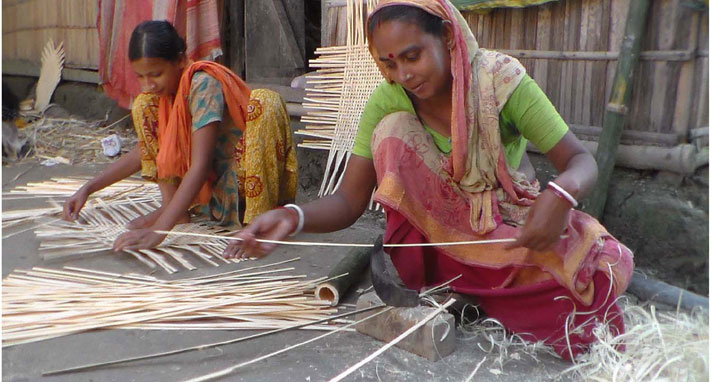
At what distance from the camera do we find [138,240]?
2568 millimetres

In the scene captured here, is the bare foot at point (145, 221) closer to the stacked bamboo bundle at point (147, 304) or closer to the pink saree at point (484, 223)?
the stacked bamboo bundle at point (147, 304)

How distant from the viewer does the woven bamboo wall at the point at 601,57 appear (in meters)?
2.26

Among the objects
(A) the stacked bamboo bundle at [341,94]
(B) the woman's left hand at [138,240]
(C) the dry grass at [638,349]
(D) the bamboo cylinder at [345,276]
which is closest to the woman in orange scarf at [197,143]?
(B) the woman's left hand at [138,240]

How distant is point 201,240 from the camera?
2.84m

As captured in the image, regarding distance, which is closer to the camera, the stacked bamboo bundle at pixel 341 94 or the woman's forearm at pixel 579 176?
the woman's forearm at pixel 579 176

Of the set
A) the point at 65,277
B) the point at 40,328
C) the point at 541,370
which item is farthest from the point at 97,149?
the point at 541,370

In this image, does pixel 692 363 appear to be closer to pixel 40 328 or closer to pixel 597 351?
pixel 597 351

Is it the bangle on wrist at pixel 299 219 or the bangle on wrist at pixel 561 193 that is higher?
the bangle on wrist at pixel 561 193

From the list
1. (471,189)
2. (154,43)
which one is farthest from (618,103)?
(154,43)

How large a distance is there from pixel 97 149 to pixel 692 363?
4429 millimetres

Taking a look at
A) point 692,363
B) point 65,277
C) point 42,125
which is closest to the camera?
point 692,363

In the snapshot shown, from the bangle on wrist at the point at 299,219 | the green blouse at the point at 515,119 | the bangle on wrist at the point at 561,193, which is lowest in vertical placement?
the bangle on wrist at the point at 299,219

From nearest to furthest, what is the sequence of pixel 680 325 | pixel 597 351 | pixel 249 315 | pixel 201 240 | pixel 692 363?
pixel 692 363 → pixel 680 325 → pixel 597 351 → pixel 249 315 → pixel 201 240

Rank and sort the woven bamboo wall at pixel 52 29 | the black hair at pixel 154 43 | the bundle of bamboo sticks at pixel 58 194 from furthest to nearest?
1. the woven bamboo wall at pixel 52 29
2. the bundle of bamboo sticks at pixel 58 194
3. the black hair at pixel 154 43
